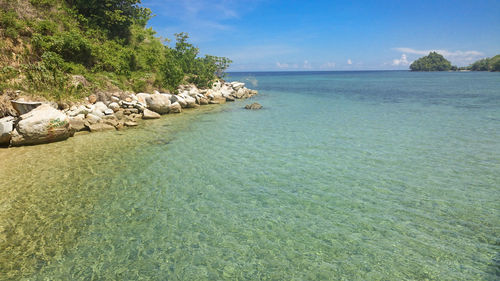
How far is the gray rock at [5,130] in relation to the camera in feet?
37.9

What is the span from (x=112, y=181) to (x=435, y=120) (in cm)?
2136

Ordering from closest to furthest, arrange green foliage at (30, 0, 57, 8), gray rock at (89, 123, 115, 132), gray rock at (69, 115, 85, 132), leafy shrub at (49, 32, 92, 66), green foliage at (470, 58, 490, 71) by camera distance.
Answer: gray rock at (69, 115, 85, 132)
gray rock at (89, 123, 115, 132)
leafy shrub at (49, 32, 92, 66)
green foliage at (30, 0, 57, 8)
green foliage at (470, 58, 490, 71)

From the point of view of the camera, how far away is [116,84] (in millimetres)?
21281

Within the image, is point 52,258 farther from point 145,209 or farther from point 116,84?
point 116,84

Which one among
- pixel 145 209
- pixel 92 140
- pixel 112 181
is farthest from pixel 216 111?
pixel 145 209

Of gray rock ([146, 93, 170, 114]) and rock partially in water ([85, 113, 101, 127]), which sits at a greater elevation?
gray rock ([146, 93, 170, 114])

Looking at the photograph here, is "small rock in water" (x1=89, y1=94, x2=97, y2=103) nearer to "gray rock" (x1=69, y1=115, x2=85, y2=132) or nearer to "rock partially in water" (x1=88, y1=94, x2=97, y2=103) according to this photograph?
"rock partially in water" (x1=88, y1=94, x2=97, y2=103)

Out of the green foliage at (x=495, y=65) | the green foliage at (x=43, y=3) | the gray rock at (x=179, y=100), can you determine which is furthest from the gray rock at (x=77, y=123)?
the green foliage at (x=495, y=65)

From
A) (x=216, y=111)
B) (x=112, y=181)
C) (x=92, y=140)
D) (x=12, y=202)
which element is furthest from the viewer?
(x=216, y=111)

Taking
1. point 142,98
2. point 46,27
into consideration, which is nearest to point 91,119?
point 142,98

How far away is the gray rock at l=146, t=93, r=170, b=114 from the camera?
2095 centimetres

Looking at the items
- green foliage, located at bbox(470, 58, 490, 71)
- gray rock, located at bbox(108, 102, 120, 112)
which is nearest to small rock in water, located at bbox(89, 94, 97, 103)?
gray rock, located at bbox(108, 102, 120, 112)

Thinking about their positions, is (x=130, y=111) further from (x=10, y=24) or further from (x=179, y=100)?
(x=10, y=24)

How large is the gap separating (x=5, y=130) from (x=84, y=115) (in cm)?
480
